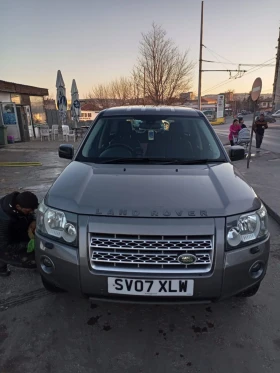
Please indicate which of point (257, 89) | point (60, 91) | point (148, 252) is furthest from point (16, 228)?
point (60, 91)

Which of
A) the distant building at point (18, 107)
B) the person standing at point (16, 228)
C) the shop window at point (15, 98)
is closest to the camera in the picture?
the person standing at point (16, 228)

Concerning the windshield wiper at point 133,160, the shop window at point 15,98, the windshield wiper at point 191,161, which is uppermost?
the shop window at point 15,98

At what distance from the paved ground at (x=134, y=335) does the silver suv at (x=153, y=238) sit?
0.45 meters

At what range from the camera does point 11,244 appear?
10.0ft

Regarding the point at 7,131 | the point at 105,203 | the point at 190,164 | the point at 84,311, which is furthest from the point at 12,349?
the point at 7,131

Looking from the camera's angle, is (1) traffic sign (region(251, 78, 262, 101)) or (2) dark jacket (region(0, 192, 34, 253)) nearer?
(2) dark jacket (region(0, 192, 34, 253))

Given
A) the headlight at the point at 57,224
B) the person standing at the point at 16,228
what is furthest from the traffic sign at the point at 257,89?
the headlight at the point at 57,224

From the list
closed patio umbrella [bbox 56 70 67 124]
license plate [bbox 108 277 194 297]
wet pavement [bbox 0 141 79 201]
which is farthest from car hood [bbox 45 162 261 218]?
closed patio umbrella [bbox 56 70 67 124]

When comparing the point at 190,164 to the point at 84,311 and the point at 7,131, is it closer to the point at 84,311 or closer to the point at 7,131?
the point at 84,311

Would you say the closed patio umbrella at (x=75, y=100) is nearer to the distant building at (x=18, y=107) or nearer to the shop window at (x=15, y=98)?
the distant building at (x=18, y=107)

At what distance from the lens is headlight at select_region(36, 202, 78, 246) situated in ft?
6.45

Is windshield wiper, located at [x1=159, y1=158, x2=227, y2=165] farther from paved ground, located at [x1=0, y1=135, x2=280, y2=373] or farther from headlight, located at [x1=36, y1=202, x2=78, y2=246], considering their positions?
paved ground, located at [x1=0, y1=135, x2=280, y2=373]

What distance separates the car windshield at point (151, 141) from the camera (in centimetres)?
293

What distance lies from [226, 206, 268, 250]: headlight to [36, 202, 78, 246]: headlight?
43.7 inches
